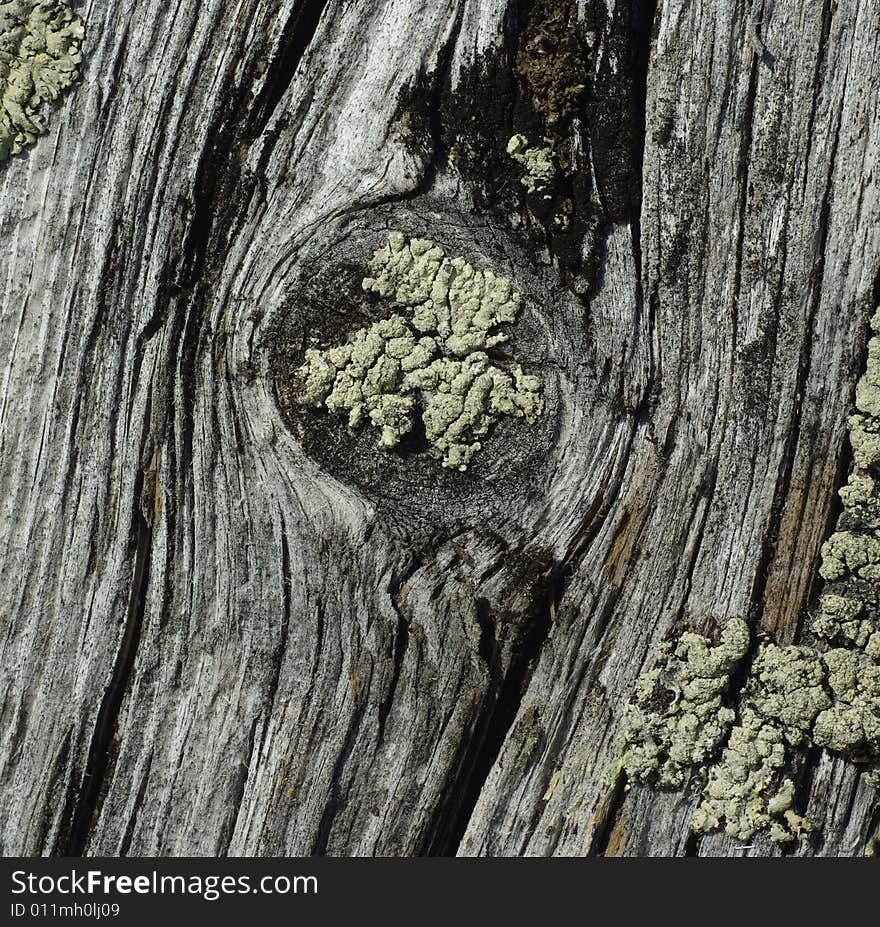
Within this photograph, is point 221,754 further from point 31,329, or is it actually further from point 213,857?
point 31,329

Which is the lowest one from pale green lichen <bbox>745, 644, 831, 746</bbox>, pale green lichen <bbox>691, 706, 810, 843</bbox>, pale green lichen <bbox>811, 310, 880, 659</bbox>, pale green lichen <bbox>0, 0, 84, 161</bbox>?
pale green lichen <bbox>691, 706, 810, 843</bbox>

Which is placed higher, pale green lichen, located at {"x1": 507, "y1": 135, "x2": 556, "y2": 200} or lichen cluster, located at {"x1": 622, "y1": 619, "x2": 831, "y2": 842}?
pale green lichen, located at {"x1": 507, "y1": 135, "x2": 556, "y2": 200}

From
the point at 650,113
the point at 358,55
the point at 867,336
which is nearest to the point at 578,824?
the point at 867,336

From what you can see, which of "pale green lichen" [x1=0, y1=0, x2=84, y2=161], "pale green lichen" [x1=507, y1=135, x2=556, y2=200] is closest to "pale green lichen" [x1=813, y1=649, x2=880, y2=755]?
"pale green lichen" [x1=507, y1=135, x2=556, y2=200]

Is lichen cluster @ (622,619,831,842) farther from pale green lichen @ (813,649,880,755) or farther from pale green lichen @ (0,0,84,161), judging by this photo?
pale green lichen @ (0,0,84,161)

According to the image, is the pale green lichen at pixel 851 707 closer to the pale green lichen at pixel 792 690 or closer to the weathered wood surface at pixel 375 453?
the pale green lichen at pixel 792 690

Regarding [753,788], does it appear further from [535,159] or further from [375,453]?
[535,159]
